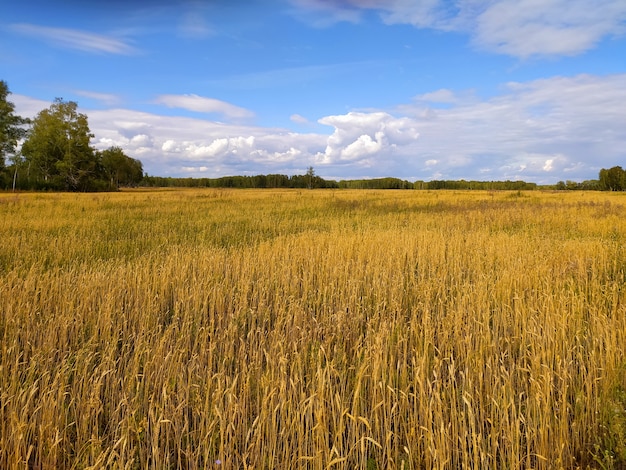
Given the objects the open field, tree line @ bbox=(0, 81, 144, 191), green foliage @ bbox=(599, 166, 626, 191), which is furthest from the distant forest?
the open field

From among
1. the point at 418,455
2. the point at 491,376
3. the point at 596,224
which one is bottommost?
the point at 418,455

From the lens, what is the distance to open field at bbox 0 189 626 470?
94.8 inches

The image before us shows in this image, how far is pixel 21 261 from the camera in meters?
7.21

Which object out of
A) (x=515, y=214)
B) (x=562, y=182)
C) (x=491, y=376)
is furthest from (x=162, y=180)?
(x=491, y=376)

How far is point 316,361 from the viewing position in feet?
10.9

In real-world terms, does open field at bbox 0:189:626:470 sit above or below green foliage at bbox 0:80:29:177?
below

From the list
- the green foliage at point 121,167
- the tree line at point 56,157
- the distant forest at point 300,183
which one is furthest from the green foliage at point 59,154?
the distant forest at point 300,183

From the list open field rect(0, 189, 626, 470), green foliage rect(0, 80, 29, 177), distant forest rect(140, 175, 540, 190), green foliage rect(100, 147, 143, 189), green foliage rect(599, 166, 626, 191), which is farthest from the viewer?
distant forest rect(140, 175, 540, 190)

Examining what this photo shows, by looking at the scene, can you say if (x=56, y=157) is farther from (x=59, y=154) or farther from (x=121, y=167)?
(x=121, y=167)

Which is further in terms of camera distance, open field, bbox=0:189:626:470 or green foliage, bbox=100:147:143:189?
green foliage, bbox=100:147:143:189

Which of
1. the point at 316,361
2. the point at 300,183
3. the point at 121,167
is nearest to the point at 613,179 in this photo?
the point at 300,183

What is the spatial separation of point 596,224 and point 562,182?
10413 cm

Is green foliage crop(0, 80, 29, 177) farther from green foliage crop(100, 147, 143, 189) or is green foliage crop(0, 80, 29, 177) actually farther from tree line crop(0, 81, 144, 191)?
green foliage crop(100, 147, 143, 189)

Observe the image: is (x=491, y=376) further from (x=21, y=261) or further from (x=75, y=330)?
(x=21, y=261)
